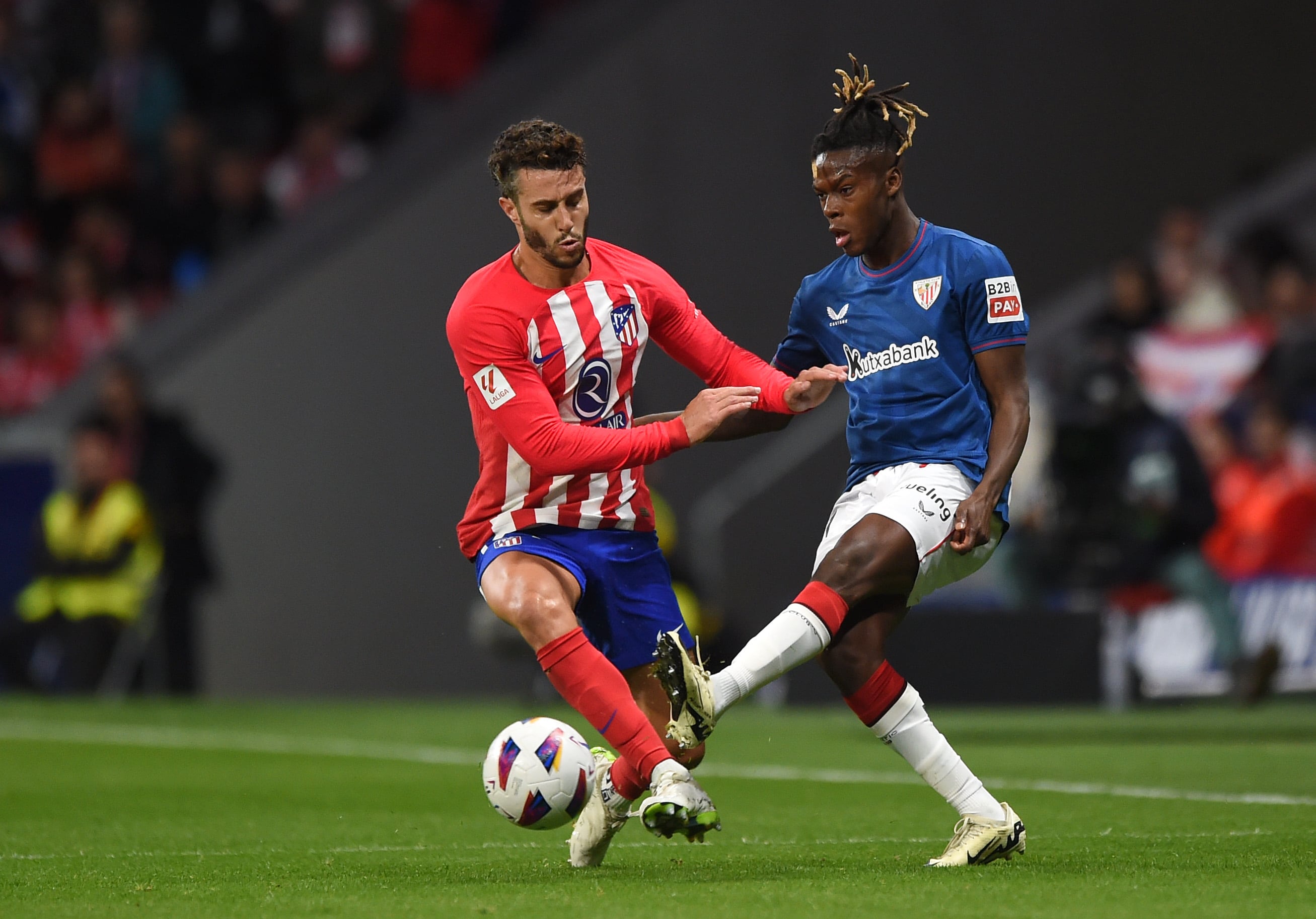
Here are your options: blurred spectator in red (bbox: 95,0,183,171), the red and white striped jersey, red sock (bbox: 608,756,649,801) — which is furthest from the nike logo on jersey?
blurred spectator in red (bbox: 95,0,183,171)

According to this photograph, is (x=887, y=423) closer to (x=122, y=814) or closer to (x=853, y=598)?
(x=853, y=598)

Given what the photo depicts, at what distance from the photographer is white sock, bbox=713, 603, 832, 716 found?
209 inches

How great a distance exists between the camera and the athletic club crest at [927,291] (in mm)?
5688

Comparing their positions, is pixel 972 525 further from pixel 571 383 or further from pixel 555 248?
pixel 555 248

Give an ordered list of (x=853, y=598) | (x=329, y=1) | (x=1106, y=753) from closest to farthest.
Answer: (x=853, y=598) < (x=1106, y=753) < (x=329, y=1)

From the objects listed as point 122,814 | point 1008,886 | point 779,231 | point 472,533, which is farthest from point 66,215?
point 1008,886

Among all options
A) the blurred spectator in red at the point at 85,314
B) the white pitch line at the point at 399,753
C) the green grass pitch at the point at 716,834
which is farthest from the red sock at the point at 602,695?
the blurred spectator in red at the point at 85,314

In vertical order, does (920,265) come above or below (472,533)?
above

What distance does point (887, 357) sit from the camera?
5.74 m

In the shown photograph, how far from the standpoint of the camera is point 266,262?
1495 centimetres

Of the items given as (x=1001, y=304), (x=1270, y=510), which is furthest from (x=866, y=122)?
(x=1270, y=510)

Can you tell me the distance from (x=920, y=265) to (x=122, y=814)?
366cm

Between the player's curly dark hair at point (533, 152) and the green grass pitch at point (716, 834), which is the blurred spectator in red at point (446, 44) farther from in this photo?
the player's curly dark hair at point (533, 152)

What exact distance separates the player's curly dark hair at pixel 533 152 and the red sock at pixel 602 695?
1.25 metres
